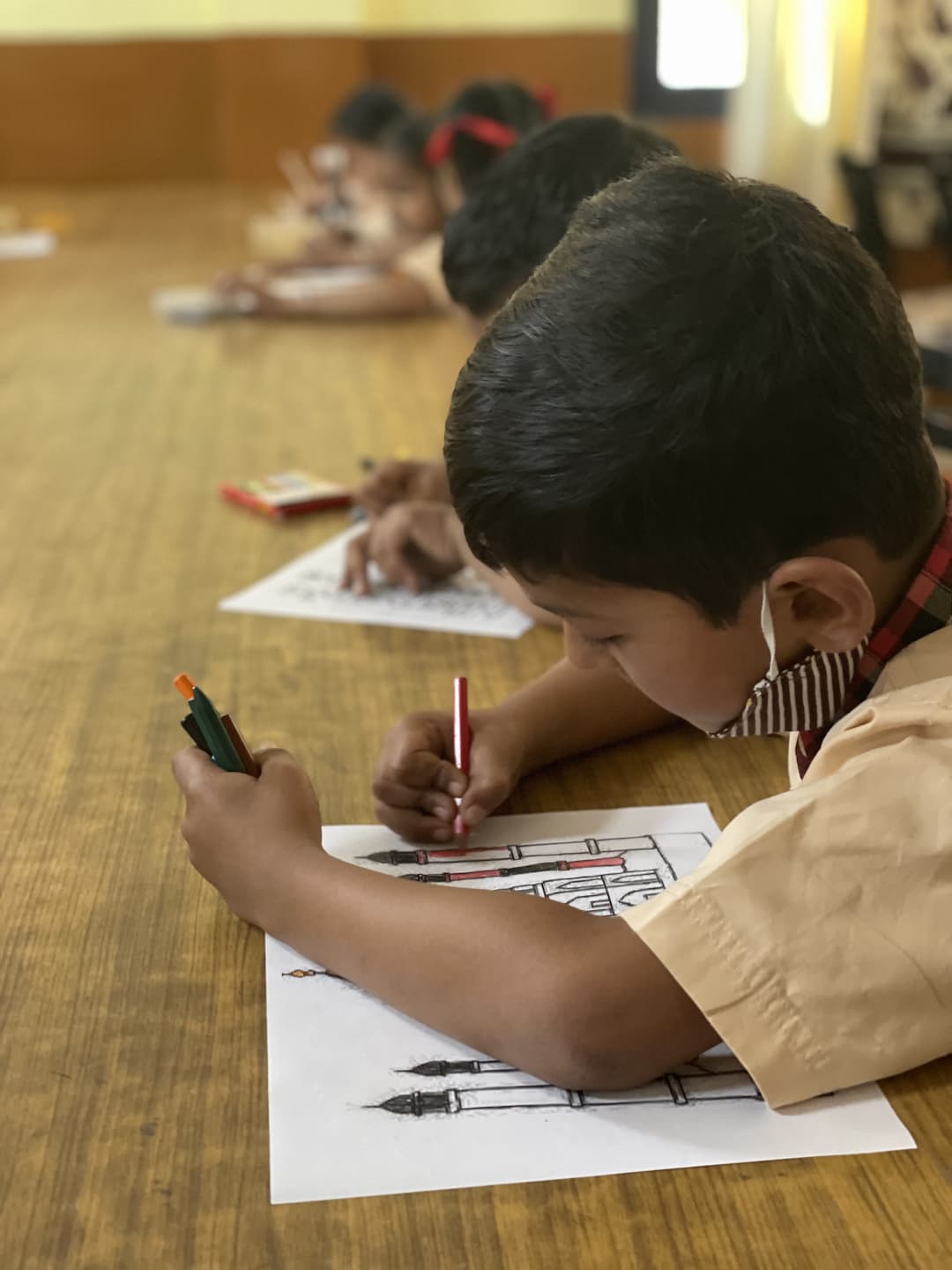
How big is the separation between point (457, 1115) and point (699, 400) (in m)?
0.31

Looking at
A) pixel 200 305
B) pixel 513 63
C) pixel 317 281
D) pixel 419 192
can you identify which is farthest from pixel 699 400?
pixel 513 63

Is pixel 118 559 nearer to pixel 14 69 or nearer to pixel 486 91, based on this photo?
pixel 486 91

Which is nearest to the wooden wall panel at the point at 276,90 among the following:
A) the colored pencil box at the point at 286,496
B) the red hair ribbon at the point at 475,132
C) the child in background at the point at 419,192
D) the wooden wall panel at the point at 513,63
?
the wooden wall panel at the point at 513,63

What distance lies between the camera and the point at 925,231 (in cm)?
379

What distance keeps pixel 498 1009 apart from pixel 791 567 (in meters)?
0.23

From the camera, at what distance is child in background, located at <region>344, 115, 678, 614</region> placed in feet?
4.05

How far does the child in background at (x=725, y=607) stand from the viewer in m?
0.61

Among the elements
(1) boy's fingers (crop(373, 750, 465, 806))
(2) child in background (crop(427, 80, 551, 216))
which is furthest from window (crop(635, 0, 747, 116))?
(1) boy's fingers (crop(373, 750, 465, 806))

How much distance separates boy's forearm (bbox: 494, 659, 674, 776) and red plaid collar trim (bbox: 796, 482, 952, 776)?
0.23 metres

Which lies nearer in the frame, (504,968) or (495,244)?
(504,968)

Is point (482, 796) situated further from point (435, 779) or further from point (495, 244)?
point (495, 244)

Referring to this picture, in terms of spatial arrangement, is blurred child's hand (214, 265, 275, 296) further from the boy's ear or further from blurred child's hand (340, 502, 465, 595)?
the boy's ear

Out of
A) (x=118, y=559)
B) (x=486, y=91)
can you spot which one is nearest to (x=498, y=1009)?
(x=118, y=559)

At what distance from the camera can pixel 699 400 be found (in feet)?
1.98
